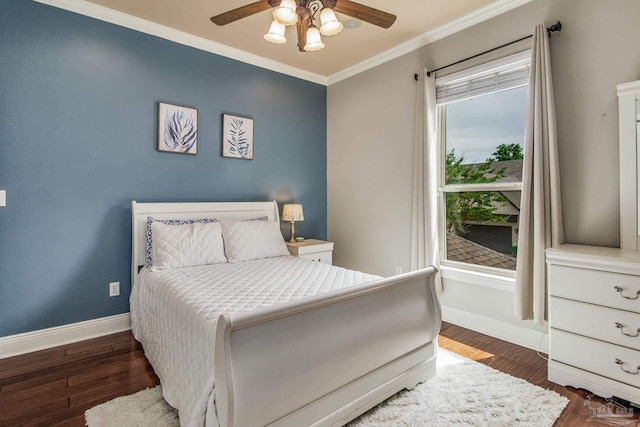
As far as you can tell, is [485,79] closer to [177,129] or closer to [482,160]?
[482,160]

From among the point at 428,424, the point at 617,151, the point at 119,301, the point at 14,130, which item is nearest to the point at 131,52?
the point at 14,130

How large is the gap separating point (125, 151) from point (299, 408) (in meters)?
2.63

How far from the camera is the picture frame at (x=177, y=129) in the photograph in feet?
10.2

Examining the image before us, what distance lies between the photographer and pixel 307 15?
197 centimetres

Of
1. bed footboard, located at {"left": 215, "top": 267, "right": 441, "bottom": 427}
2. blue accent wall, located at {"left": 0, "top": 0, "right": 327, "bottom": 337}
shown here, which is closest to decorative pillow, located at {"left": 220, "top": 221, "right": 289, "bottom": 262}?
blue accent wall, located at {"left": 0, "top": 0, "right": 327, "bottom": 337}

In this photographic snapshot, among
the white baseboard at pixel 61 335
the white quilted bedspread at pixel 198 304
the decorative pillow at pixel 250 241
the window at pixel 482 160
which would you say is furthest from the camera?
the decorative pillow at pixel 250 241

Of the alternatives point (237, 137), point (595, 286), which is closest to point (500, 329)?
point (595, 286)

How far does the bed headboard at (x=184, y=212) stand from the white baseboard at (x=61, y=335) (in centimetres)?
37

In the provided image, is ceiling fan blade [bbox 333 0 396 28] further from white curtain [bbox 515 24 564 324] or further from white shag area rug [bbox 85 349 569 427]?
white shag area rug [bbox 85 349 569 427]

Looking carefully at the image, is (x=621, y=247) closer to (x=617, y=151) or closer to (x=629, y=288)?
(x=629, y=288)

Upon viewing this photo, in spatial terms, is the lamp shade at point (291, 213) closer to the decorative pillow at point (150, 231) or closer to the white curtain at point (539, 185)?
the decorative pillow at point (150, 231)

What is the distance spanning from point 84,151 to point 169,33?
4.48ft

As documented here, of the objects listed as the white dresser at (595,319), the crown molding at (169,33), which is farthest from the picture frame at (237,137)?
the white dresser at (595,319)

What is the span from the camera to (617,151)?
215cm
